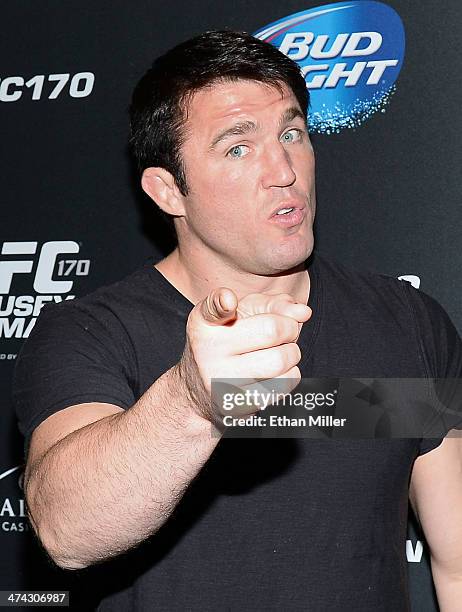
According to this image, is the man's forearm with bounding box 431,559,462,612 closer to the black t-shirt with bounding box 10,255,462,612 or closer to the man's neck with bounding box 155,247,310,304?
the black t-shirt with bounding box 10,255,462,612

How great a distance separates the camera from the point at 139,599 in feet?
3.82

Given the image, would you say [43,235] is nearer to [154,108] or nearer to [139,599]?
[154,108]

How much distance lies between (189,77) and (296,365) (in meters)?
0.50

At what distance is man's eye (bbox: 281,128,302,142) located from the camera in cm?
131

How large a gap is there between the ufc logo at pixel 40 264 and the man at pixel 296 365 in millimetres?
401

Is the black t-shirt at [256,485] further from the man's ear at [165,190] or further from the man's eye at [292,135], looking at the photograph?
the man's eye at [292,135]

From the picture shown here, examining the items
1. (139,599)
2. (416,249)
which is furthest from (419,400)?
(139,599)

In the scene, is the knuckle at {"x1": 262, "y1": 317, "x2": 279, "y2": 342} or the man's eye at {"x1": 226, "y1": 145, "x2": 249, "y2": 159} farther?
the man's eye at {"x1": 226, "y1": 145, "x2": 249, "y2": 159}

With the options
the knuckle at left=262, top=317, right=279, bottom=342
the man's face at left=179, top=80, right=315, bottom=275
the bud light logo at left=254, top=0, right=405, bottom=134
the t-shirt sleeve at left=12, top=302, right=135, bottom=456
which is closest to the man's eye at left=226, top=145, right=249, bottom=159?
the man's face at left=179, top=80, right=315, bottom=275

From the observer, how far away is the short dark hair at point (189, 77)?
4.31 feet

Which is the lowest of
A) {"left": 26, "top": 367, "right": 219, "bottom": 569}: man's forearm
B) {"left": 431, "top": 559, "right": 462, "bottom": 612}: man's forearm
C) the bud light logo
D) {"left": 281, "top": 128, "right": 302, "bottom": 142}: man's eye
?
{"left": 431, "top": 559, "right": 462, "bottom": 612}: man's forearm

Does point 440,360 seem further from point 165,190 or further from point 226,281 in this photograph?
point 165,190

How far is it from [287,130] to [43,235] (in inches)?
26.2

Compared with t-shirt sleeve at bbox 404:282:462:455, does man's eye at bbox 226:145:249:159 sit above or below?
above
